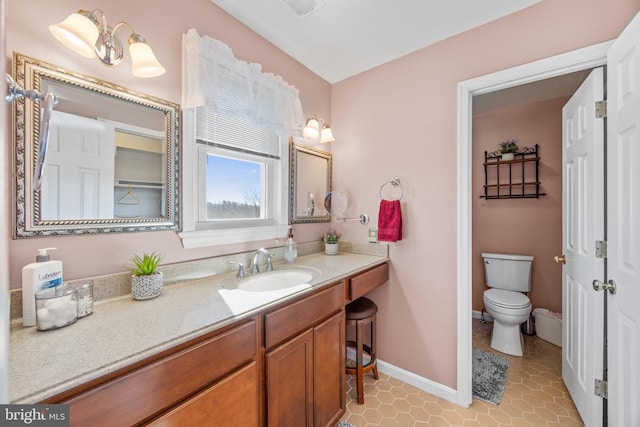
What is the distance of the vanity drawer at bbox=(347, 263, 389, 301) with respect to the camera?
1.58 metres

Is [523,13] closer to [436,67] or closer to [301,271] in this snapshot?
[436,67]

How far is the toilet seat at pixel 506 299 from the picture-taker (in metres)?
2.15

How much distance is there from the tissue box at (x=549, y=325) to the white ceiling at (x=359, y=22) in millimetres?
2573

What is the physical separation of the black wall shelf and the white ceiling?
1.60 metres

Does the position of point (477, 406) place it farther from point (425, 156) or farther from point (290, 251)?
point (425, 156)

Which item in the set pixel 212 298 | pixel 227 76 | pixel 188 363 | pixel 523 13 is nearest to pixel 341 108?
pixel 227 76

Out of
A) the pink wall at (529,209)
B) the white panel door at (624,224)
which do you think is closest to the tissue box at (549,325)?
the pink wall at (529,209)

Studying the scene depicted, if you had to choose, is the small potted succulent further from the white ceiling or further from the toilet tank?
the toilet tank

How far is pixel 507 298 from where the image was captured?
2.29 m

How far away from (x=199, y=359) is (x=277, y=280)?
30.2 inches

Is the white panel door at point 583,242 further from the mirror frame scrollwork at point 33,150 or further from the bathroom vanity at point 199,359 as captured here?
the mirror frame scrollwork at point 33,150

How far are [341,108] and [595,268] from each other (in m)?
2.02

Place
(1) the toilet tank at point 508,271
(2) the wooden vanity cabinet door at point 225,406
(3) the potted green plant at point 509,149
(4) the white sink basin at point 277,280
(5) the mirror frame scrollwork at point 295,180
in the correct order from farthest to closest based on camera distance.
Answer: (3) the potted green plant at point 509,149
(1) the toilet tank at point 508,271
(5) the mirror frame scrollwork at point 295,180
(4) the white sink basin at point 277,280
(2) the wooden vanity cabinet door at point 225,406

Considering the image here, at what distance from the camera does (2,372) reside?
0.37 metres
